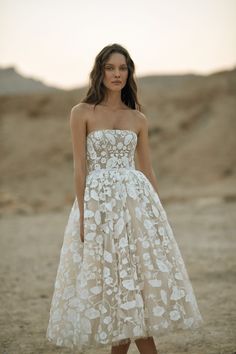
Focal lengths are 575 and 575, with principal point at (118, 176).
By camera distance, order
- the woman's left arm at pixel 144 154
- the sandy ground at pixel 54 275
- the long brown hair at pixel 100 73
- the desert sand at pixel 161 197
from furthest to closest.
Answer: the desert sand at pixel 161 197, the sandy ground at pixel 54 275, the woman's left arm at pixel 144 154, the long brown hair at pixel 100 73

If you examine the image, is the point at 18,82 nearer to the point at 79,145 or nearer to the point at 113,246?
the point at 79,145

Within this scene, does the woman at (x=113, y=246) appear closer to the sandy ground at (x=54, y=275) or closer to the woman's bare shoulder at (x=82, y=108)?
the woman's bare shoulder at (x=82, y=108)

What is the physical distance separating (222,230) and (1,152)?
90.0ft

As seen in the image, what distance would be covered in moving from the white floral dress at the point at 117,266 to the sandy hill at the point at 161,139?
1999 cm

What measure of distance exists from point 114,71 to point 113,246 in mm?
1101

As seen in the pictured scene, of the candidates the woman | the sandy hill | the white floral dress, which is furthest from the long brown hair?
the sandy hill

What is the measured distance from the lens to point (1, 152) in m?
37.8

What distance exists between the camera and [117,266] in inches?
134

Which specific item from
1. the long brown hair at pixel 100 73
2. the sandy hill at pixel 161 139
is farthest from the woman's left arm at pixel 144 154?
the sandy hill at pixel 161 139

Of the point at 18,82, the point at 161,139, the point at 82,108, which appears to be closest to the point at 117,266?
the point at 82,108

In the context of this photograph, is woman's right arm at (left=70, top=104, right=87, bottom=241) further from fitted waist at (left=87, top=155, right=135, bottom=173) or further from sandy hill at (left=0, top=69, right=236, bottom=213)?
sandy hill at (left=0, top=69, right=236, bottom=213)

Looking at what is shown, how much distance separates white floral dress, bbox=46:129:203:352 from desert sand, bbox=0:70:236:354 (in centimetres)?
118

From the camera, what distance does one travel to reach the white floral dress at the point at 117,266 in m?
3.37

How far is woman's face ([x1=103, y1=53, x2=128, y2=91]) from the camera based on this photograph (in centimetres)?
363
